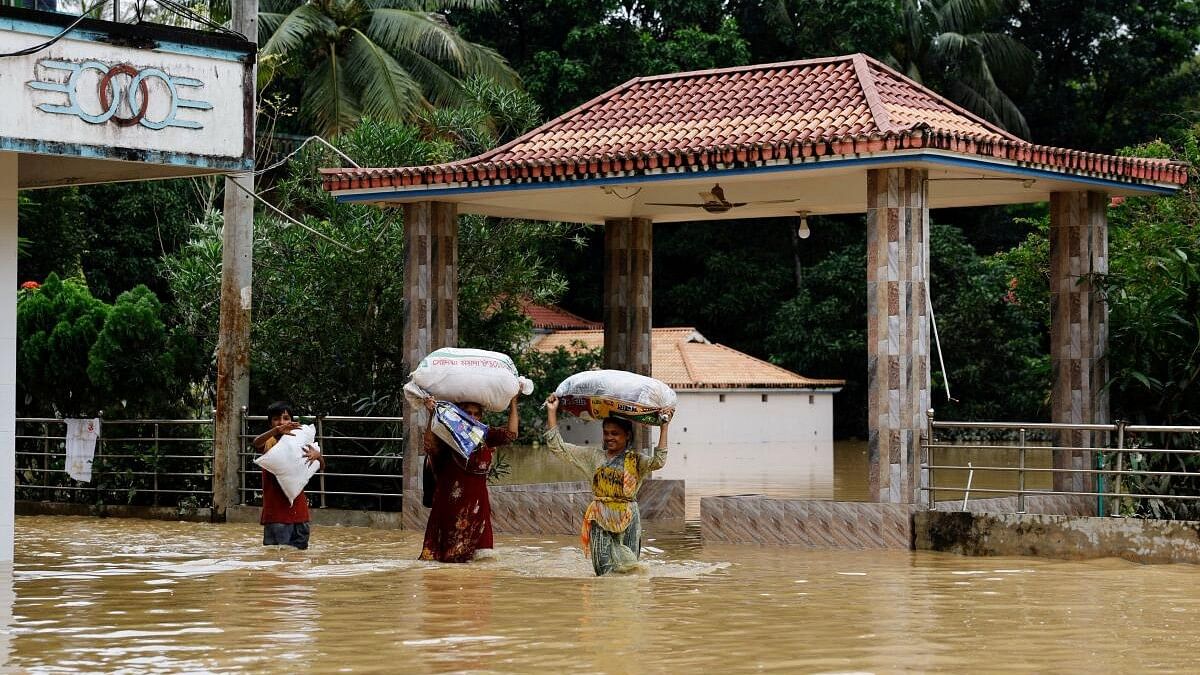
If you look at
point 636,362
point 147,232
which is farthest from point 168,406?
point 147,232

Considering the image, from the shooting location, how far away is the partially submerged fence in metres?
20.2

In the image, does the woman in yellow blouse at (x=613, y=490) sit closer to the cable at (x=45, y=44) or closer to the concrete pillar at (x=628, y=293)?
the cable at (x=45, y=44)

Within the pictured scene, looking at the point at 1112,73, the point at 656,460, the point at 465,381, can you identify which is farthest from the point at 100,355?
the point at 1112,73

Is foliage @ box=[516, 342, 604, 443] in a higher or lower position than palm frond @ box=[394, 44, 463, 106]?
lower

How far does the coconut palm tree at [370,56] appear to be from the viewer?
1454 inches

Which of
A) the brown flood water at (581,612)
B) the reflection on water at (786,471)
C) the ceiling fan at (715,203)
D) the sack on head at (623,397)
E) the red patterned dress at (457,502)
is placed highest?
the ceiling fan at (715,203)

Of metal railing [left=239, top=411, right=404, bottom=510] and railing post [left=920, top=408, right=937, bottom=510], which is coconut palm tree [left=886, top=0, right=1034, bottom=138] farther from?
railing post [left=920, top=408, right=937, bottom=510]

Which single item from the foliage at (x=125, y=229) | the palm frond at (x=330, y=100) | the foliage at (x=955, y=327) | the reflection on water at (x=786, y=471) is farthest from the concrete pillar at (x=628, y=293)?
the foliage at (x=955, y=327)

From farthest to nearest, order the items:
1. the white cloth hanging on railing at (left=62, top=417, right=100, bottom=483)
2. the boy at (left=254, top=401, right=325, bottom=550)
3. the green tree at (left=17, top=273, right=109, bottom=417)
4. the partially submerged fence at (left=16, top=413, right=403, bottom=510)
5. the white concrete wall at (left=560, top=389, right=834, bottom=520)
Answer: the white concrete wall at (left=560, top=389, right=834, bottom=520) → the white cloth hanging on railing at (left=62, top=417, right=100, bottom=483) → the green tree at (left=17, top=273, right=109, bottom=417) → the partially submerged fence at (left=16, top=413, right=403, bottom=510) → the boy at (left=254, top=401, right=325, bottom=550)

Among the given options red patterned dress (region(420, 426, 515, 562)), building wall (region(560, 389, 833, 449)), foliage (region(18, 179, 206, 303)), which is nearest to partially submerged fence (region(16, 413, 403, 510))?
red patterned dress (region(420, 426, 515, 562))

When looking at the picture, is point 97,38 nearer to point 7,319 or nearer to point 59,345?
point 7,319

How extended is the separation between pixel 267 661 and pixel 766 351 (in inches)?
1566

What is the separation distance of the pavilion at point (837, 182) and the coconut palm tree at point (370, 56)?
655 inches

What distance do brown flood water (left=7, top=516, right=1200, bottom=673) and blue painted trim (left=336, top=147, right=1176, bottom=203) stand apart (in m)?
3.55
